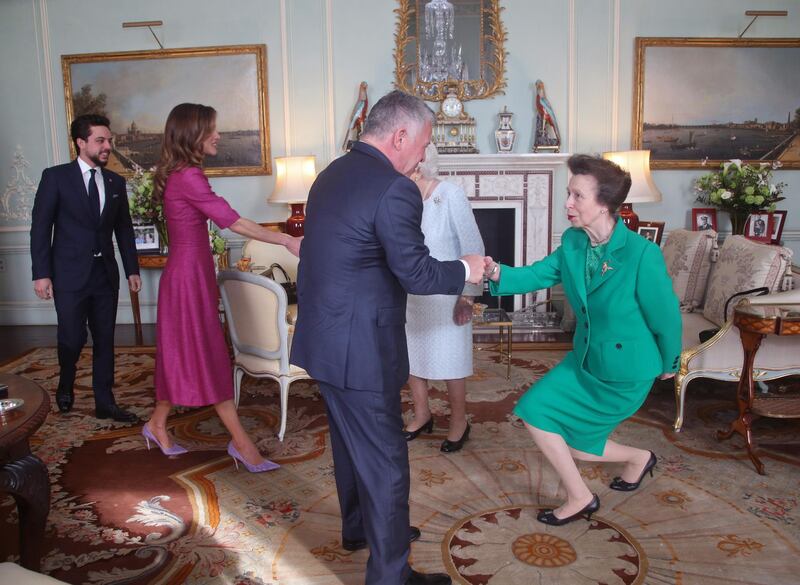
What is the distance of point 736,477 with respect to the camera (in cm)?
→ 341

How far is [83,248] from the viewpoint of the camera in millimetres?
4281

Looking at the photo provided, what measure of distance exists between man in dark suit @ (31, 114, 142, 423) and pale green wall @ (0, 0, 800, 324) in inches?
113

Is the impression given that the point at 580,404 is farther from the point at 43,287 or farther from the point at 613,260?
the point at 43,287

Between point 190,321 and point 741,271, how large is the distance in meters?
3.34

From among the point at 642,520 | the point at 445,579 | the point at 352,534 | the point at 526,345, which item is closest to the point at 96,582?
the point at 352,534

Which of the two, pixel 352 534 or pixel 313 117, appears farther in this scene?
pixel 313 117

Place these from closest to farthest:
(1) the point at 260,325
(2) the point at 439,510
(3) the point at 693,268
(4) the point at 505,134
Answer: (2) the point at 439,510, (1) the point at 260,325, (3) the point at 693,268, (4) the point at 505,134

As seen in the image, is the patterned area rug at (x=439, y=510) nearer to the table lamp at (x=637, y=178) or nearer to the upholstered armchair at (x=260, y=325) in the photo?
the upholstered armchair at (x=260, y=325)

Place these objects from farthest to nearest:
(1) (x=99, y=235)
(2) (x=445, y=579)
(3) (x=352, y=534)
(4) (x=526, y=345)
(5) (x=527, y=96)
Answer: (5) (x=527, y=96) < (4) (x=526, y=345) < (1) (x=99, y=235) < (3) (x=352, y=534) < (2) (x=445, y=579)

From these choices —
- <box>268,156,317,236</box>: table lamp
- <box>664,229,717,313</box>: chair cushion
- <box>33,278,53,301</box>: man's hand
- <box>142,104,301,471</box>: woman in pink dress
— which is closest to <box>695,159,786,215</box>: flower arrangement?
<box>664,229,717,313</box>: chair cushion

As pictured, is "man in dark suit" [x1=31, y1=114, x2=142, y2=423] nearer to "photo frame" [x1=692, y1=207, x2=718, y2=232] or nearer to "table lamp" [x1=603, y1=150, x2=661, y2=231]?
"table lamp" [x1=603, y1=150, x2=661, y2=231]

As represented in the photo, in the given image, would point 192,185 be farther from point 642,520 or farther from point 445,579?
point 642,520

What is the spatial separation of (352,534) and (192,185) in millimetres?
1711

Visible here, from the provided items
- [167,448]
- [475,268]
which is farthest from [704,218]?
[167,448]
